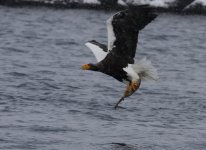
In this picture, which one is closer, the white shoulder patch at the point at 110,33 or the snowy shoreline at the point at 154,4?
the white shoulder patch at the point at 110,33

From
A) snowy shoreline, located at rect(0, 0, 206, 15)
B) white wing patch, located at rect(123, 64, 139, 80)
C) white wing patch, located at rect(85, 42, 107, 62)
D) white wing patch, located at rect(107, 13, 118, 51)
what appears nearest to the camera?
white wing patch, located at rect(107, 13, 118, 51)

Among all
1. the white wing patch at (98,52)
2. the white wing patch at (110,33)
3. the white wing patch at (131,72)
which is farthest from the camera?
the white wing patch at (98,52)

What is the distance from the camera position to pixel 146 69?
39.5ft

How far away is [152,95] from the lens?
Answer: 14891 mm

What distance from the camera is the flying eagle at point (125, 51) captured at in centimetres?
1150

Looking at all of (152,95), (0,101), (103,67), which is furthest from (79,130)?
(152,95)

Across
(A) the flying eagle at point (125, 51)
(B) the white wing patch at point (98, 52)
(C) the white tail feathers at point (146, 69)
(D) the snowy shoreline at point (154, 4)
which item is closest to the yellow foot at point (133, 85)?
(A) the flying eagle at point (125, 51)

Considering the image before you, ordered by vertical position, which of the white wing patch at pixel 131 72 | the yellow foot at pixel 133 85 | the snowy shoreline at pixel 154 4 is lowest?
the snowy shoreline at pixel 154 4

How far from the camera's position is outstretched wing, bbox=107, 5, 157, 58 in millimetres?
11453

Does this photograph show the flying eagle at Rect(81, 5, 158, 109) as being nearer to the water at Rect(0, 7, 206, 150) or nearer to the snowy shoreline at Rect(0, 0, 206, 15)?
the water at Rect(0, 7, 206, 150)

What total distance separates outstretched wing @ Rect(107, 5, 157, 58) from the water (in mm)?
1164

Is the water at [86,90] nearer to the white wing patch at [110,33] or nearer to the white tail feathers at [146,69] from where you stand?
the white tail feathers at [146,69]

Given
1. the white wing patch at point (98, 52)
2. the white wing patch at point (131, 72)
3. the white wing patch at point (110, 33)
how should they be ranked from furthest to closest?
1. the white wing patch at point (98, 52)
2. the white wing patch at point (131, 72)
3. the white wing patch at point (110, 33)

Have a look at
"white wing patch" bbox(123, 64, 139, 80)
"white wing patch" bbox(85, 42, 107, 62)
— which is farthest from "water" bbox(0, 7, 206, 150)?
"white wing patch" bbox(85, 42, 107, 62)
